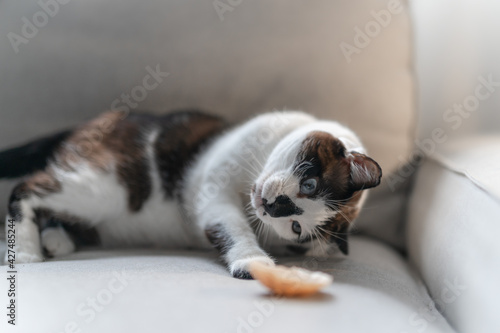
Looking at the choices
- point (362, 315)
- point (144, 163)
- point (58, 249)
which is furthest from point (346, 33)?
point (58, 249)

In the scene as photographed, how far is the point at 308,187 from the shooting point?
1150mm

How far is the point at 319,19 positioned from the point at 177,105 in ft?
1.87

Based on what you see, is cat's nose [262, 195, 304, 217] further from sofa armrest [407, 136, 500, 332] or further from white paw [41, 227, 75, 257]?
white paw [41, 227, 75, 257]

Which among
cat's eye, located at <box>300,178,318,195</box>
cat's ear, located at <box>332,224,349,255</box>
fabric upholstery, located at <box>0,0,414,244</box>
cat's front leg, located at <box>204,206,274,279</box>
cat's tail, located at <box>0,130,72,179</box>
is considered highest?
fabric upholstery, located at <box>0,0,414,244</box>

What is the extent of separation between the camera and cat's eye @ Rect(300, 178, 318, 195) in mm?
1146

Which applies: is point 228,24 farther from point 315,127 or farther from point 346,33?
point 315,127

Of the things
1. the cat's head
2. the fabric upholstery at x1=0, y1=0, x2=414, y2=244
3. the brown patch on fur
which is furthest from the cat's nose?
the brown patch on fur

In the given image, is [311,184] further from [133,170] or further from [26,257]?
[26,257]

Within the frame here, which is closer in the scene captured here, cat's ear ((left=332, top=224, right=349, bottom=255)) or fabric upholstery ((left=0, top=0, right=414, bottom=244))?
cat's ear ((left=332, top=224, right=349, bottom=255))

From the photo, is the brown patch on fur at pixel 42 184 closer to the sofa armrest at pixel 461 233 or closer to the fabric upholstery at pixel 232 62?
the fabric upholstery at pixel 232 62

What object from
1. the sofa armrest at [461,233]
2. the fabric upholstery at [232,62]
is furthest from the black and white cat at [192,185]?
the sofa armrest at [461,233]

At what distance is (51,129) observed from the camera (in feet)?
5.23

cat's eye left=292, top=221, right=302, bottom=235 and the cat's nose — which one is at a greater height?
the cat's nose

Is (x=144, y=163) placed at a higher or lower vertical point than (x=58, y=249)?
higher
